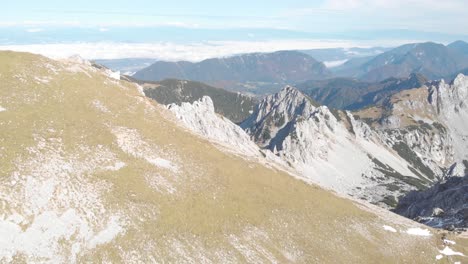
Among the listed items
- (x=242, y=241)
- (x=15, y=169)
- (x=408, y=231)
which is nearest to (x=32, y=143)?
(x=15, y=169)

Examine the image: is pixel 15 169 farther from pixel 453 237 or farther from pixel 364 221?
pixel 453 237

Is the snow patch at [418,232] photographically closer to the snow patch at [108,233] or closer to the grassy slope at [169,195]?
the grassy slope at [169,195]

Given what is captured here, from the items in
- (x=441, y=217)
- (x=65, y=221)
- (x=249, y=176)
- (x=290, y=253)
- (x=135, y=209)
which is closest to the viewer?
(x=65, y=221)

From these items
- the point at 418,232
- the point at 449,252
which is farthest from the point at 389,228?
the point at 449,252

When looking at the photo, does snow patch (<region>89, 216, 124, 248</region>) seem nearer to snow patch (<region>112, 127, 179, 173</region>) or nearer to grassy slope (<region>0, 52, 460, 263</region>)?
grassy slope (<region>0, 52, 460, 263</region>)

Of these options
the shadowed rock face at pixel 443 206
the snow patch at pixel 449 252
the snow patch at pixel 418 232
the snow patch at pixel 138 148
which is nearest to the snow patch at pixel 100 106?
the snow patch at pixel 138 148
